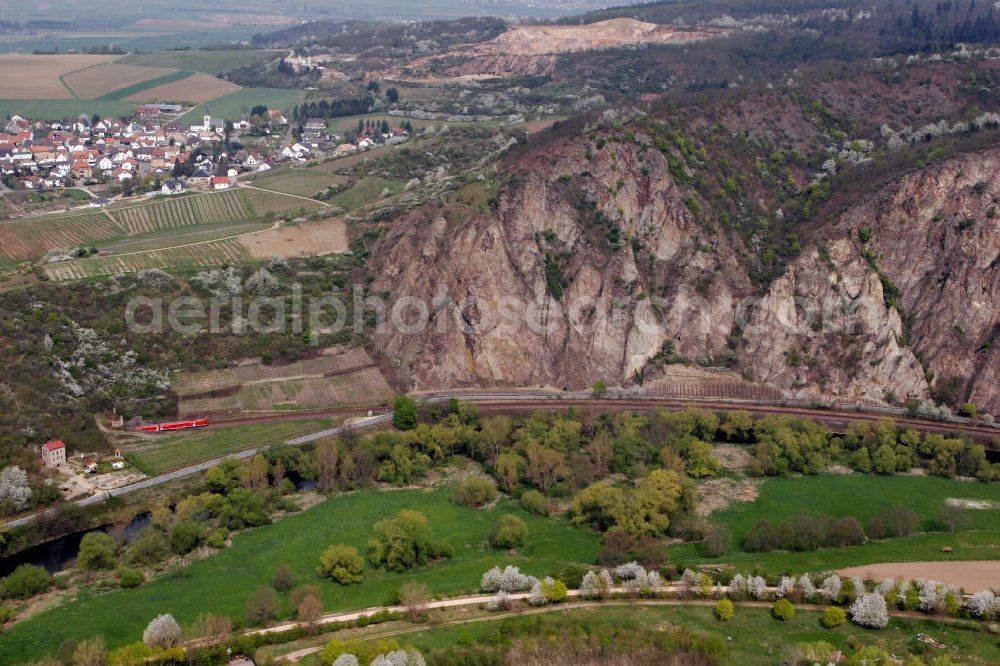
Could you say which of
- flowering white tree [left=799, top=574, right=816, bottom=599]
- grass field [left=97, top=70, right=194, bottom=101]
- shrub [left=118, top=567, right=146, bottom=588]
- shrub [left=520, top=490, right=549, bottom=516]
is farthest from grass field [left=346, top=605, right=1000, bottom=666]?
grass field [left=97, top=70, right=194, bottom=101]

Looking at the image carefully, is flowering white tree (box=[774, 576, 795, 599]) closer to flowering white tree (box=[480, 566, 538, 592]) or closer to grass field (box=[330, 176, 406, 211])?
flowering white tree (box=[480, 566, 538, 592])

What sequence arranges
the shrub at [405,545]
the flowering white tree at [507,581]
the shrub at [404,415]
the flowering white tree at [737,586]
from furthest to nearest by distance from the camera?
the shrub at [404,415] → the shrub at [405,545] → the flowering white tree at [507,581] → the flowering white tree at [737,586]

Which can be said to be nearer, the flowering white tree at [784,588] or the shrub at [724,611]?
the shrub at [724,611]

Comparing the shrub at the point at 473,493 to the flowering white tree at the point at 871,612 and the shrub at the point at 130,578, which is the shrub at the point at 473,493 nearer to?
the shrub at the point at 130,578

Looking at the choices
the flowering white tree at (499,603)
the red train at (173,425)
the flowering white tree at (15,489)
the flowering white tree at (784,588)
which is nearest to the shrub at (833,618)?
the flowering white tree at (784,588)

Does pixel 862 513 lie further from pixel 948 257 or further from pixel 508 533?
pixel 948 257

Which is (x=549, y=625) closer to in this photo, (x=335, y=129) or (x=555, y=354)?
(x=555, y=354)
